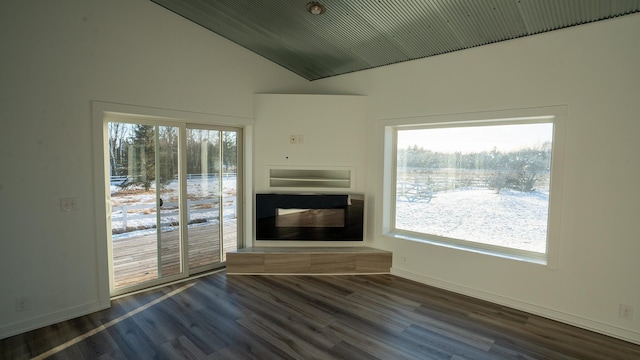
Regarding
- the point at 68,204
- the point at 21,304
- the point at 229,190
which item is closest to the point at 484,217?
the point at 229,190

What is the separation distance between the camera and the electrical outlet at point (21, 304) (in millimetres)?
2836

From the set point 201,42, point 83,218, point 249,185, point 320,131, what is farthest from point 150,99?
point 320,131

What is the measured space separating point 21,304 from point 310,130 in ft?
11.9

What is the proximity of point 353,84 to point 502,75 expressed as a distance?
200cm

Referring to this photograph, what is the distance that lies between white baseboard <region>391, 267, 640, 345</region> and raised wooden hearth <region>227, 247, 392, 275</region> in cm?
42

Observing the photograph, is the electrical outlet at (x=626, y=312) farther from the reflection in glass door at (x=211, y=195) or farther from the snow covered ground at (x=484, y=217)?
the reflection in glass door at (x=211, y=195)

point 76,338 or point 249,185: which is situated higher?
point 249,185

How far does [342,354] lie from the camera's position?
2.58 metres

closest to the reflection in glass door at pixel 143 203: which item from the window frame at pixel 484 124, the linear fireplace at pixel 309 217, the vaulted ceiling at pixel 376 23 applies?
the linear fireplace at pixel 309 217

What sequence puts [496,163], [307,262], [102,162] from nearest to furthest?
1. [102,162]
2. [496,163]
3. [307,262]

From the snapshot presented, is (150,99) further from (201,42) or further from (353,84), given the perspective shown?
(353,84)

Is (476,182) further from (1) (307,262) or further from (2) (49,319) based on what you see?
(2) (49,319)

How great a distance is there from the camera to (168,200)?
3994mm

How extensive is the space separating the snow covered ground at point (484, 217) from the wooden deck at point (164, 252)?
2.65 meters
